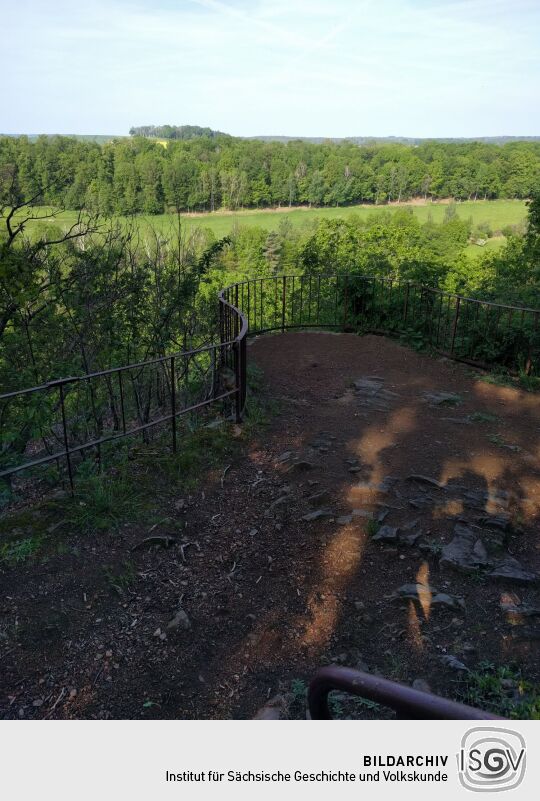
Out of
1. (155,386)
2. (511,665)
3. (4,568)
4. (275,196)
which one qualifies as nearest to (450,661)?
(511,665)

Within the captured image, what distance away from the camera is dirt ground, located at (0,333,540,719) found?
310 cm

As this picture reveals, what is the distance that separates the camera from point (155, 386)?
28.6ft

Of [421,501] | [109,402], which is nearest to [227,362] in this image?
[109,402]

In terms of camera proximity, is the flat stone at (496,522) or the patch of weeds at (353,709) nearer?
the patch of weeds at (353,709)

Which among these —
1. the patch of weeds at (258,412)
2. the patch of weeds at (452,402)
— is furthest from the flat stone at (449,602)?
the patch of weeds at (452,402)

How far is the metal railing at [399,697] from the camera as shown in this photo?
1.19 metres

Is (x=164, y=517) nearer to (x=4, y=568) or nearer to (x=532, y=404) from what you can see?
(x=4, y=568)

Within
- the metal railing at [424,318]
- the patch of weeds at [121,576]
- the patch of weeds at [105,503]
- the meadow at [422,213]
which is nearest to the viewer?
the patch of weeds at [121,576]

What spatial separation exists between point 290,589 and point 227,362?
3.80m

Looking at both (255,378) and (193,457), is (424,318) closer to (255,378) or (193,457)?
(255,378)

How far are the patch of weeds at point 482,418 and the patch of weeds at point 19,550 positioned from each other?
16.9ft

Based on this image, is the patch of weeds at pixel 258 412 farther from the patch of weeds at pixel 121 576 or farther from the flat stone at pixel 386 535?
the patch of weeds at pixel 121 576

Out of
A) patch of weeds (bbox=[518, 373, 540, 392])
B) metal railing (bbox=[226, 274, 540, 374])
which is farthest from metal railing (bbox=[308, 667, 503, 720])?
metal railing (bbox=[226, 274, 540, 374])

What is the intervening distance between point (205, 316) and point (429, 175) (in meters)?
61.6
